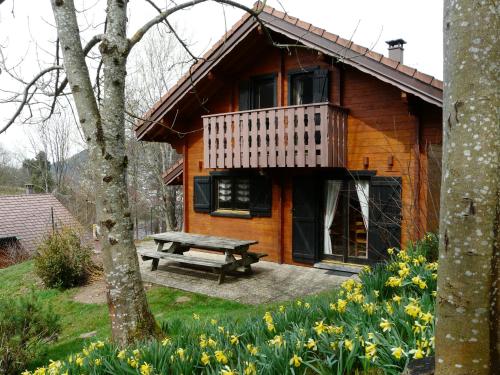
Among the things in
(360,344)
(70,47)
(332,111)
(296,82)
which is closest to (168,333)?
(360,344)

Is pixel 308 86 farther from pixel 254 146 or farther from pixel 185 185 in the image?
pixel 185 185

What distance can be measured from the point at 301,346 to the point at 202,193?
10.1 m

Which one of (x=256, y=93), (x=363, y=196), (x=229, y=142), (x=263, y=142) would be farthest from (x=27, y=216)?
(x=363, y=196)

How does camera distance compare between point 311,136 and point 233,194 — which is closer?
point 311,136

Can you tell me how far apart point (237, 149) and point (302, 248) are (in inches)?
120

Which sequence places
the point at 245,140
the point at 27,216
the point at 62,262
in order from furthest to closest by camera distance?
the point at 27,216
the point at 62,262
the point at 245,140

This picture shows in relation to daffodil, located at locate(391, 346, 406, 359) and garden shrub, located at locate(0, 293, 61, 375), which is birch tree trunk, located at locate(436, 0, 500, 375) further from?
garden shrub, located at locate(0, 293, 61, 375)

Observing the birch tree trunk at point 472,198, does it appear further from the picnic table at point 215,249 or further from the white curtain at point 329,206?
the white curtain at point 329,206

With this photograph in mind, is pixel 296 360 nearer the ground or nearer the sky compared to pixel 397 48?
nearer the ground

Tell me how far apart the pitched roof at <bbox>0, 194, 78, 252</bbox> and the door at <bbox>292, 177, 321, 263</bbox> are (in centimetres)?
1498

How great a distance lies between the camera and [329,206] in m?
10.1

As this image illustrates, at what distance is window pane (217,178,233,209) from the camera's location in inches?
470

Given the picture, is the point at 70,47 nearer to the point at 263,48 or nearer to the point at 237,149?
the point at 237,149

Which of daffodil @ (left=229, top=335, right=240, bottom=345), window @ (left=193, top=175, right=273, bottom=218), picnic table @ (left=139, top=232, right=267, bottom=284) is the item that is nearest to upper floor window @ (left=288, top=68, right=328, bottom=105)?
window @ (left=193, top=175, right=273, bottom=218)
